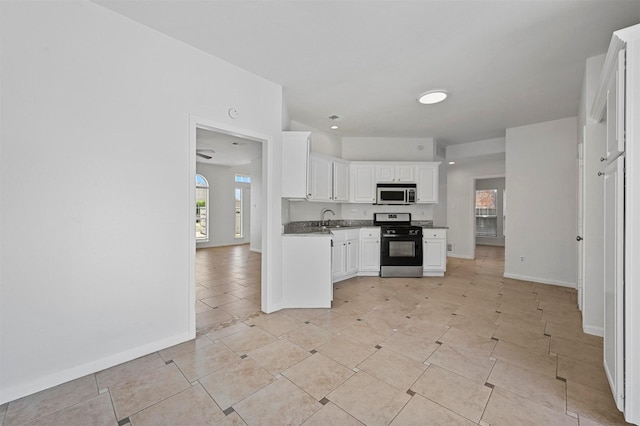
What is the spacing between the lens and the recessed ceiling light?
3.36m

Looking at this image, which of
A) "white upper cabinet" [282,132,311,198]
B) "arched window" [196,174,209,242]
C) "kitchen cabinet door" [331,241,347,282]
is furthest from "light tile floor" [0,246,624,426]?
"arched window" [196,174,209,242]

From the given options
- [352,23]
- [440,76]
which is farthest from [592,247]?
[352,23]

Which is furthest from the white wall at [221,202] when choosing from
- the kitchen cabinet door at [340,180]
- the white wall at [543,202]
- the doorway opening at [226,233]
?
the white wall at [543,202]

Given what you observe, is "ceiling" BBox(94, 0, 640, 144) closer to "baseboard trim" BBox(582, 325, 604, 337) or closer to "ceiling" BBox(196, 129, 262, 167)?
"ceiling" BBox(196, 129, 262, 167)

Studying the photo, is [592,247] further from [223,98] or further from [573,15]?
[223,98]

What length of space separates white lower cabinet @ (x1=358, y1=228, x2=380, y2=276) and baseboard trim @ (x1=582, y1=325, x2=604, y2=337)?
2.78 meters

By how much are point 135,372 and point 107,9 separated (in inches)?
107

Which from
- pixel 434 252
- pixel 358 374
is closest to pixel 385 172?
pixel 434 252

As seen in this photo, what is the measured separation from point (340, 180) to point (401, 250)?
1.71 metres

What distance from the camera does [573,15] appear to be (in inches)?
81.4

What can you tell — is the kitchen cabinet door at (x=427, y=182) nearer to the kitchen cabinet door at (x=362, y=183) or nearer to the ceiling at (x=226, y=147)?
the kitchen cabinet door at (x=362, y=183)

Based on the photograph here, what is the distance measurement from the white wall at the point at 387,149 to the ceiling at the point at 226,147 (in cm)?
199

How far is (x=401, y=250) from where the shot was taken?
496cm

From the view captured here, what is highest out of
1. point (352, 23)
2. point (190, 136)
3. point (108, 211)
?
point (352, 23)
